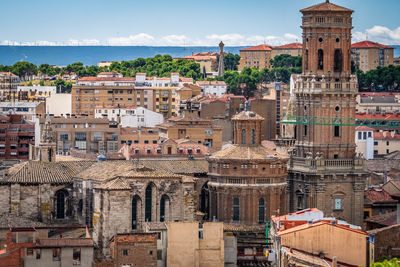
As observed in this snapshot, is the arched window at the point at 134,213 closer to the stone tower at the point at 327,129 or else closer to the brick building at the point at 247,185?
the brick building at the point at 247,185

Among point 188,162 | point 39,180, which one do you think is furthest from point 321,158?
point 39,180

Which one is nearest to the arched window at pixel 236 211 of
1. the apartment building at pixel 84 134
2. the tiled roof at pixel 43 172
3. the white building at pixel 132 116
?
the tiled roof at pixel 43 172

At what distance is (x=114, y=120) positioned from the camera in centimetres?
17388

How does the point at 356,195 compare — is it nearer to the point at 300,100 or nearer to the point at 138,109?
the point at 300,100

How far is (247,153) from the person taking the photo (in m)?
102

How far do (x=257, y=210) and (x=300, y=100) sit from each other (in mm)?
10797

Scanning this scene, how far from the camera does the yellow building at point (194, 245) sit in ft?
281

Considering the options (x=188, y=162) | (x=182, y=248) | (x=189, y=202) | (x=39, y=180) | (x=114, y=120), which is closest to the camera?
(x=182, y=248)

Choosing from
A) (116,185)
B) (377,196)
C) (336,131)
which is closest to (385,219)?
(336,131)

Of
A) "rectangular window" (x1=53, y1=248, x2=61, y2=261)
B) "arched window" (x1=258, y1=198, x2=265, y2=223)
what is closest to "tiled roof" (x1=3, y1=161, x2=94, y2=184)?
"arched window" (x1=258, y1=198, x2=265, y2=223)

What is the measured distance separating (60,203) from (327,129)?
66.6 ft

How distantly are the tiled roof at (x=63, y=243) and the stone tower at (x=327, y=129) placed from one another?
24.6 metres

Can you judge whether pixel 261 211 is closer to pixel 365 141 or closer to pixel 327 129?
pixel 327 129

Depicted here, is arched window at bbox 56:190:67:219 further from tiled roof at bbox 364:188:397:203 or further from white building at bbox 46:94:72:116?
white building at bbox 46:94:72:116
